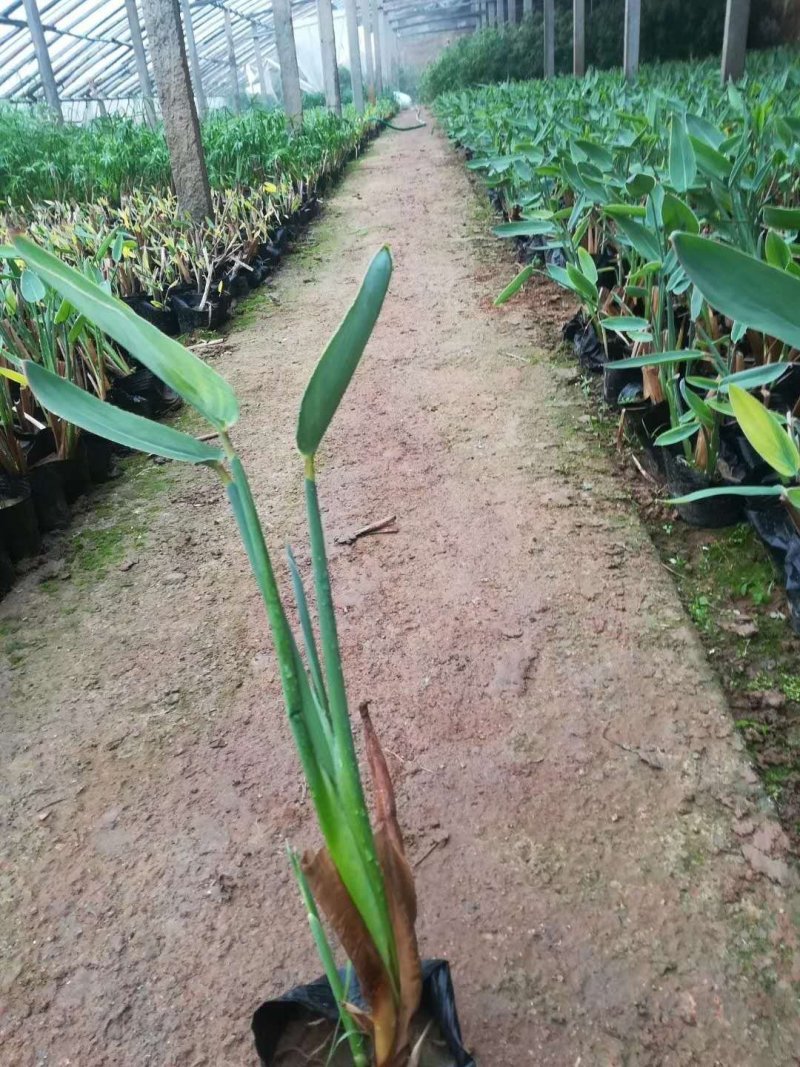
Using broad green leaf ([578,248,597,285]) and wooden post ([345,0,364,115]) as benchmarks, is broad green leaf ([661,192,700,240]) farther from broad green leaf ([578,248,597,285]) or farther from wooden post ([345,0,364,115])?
wooden post ([345,0,364,115])

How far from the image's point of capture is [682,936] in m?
1.01

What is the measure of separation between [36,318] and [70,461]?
41 cm

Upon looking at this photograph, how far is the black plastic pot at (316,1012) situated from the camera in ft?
2.72

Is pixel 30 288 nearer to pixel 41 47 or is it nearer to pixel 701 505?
pixel 701 505

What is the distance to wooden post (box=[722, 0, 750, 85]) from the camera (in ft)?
18.3

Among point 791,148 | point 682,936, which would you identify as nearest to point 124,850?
point 682,936

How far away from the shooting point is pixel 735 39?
563cm

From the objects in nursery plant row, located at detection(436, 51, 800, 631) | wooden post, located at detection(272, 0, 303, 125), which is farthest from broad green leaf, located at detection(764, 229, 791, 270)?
wooden post, located at detection(272, 0, 303, 125)

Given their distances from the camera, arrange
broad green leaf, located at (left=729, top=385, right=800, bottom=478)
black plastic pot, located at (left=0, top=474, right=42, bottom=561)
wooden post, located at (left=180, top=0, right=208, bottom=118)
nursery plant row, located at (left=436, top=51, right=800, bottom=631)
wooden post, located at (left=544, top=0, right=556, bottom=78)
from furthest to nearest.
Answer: wooden post, located at (left=180, top=0, right=208, bottom=118) < wooden post, located at (left=544, top=0, right=556, bottom=78) < black plastic pot, located at (left=0, top=474, right=42, bottom=561) < nursery plant row, located at (left=436, top=51, right=800, bottom=631) < broad green leaf, located at (left=729, top=385, right=800, bottom=478)

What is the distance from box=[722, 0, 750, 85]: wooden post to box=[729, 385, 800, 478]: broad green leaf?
598 cm

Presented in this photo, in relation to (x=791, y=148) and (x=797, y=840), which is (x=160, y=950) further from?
(x=791, y=148)

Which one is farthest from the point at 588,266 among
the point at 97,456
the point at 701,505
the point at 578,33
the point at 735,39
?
the point at 578,33

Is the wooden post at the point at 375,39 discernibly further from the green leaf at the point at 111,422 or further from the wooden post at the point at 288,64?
the green leaf at the point at 111,422

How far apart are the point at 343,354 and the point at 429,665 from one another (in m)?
1.08
